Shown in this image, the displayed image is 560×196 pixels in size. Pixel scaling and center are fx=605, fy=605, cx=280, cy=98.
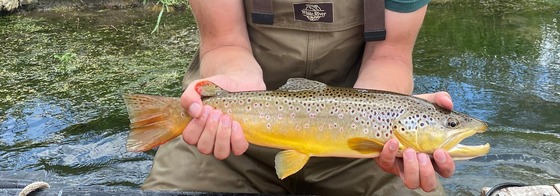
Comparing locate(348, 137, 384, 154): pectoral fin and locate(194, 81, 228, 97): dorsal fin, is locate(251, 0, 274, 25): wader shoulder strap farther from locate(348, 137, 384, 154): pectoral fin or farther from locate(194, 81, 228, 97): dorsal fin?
locate(348, 137, 384, 154): pectoral fin

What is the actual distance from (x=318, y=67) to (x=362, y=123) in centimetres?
50

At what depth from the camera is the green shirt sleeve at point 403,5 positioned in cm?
210

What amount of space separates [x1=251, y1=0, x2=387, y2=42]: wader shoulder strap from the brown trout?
1.35 ft

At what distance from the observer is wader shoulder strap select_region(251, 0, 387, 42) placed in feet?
6.85

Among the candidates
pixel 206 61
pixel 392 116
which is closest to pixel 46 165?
pixel 206 61

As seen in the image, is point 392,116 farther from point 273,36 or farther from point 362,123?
point 273,36

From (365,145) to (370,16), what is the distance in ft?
1.99

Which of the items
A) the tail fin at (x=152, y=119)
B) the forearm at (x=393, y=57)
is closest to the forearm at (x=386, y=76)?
the forearm at (x=393, y=57)

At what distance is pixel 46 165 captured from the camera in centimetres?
327

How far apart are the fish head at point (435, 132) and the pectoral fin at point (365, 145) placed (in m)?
0.06

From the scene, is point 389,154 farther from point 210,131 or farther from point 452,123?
point 210,131

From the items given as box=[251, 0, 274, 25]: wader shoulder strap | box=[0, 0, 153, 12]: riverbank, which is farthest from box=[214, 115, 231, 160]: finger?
box=[0, 0, 153, 12]: riverbank

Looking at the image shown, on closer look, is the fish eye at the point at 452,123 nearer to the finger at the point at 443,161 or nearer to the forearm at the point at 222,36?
the finger at the point at 443,161

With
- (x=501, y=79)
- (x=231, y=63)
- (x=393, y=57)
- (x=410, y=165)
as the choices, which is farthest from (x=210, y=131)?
(x=501, y=79)
